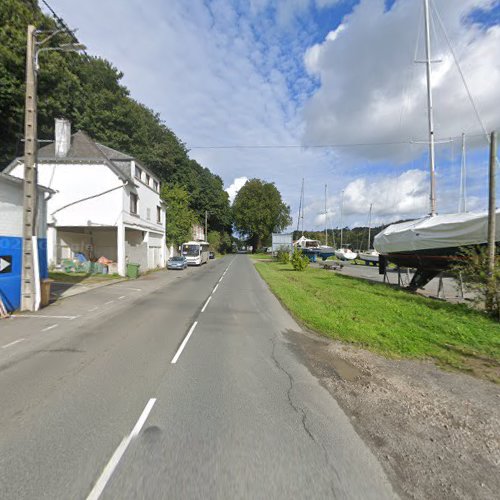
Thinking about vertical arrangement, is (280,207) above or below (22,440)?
above

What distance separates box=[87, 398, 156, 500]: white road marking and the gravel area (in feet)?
8.20

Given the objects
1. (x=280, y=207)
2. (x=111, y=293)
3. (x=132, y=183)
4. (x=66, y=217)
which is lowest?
(x=111, y=293)

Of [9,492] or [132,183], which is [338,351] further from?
[132,183]

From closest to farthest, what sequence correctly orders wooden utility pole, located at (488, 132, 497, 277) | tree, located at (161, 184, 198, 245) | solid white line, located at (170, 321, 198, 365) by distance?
1. solid white line, located at (170, 321, 198, 365)
2. wooden utility pole, located at (488, 132, 497, 277)
3. tree, located at (161, 184, 198, 245)

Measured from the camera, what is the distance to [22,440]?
315cm

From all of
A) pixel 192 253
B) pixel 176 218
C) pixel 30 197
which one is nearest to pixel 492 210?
pixel 30 197

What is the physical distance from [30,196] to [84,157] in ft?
43.1

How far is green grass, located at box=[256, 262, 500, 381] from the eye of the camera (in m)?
6.11

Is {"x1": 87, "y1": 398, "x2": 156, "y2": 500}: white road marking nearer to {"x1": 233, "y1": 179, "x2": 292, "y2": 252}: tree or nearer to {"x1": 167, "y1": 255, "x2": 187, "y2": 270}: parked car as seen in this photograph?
{"x1": 167, "y1": 255, "x2": 187, "y2": 270}: parked car

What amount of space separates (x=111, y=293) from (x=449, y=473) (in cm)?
1371

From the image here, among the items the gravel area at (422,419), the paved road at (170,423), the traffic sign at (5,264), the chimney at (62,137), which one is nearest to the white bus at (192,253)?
the chimney at (62,137)

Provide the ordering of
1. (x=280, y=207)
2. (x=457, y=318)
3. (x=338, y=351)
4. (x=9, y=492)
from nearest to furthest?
(x=9, y=492) → (x=338, y=351) → (x=457, y=318) → (x=280, y=207)

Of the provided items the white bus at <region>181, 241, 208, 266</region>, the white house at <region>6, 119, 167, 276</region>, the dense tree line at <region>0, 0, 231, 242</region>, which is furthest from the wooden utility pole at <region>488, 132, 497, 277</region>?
the dense tree line at <region>0, 0, 231, 242</region>

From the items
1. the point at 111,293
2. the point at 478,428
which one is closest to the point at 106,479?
the point at 478,428
